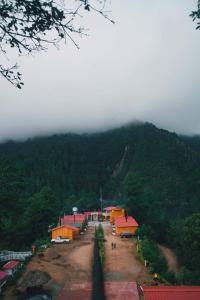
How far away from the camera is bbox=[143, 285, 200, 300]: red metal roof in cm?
→ 1612

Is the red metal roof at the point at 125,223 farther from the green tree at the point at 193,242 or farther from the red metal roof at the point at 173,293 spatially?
the red metal roof at the point at 173,293

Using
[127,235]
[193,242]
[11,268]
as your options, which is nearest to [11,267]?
[11,268]

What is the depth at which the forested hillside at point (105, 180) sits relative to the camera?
42.3 m

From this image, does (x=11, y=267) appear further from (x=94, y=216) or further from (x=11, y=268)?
(x=94, y=216)

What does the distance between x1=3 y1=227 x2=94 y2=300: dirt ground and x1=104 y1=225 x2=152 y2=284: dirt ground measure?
146 cm

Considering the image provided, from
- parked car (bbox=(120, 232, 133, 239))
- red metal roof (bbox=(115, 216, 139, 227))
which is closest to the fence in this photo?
parked car (bbox=(120, 232, 133, 239))

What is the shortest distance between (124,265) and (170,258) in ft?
48.6

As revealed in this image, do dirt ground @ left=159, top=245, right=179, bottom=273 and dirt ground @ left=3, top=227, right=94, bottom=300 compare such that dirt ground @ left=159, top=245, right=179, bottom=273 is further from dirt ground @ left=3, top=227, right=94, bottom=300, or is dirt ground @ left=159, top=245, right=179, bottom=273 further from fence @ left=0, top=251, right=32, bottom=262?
fence @ left=0, top=251, right=32, bottom=262

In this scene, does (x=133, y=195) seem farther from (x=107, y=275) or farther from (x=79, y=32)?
(x=79, y=32)

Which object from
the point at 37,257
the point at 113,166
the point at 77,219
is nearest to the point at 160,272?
the point at 37,257

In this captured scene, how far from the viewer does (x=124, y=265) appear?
27.1 meters

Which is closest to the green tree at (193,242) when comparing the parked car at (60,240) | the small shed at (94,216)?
the parked car at (60,240)

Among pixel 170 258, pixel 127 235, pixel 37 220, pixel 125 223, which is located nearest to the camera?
pixel 127 235

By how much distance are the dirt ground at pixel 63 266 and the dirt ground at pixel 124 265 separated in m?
1.46
